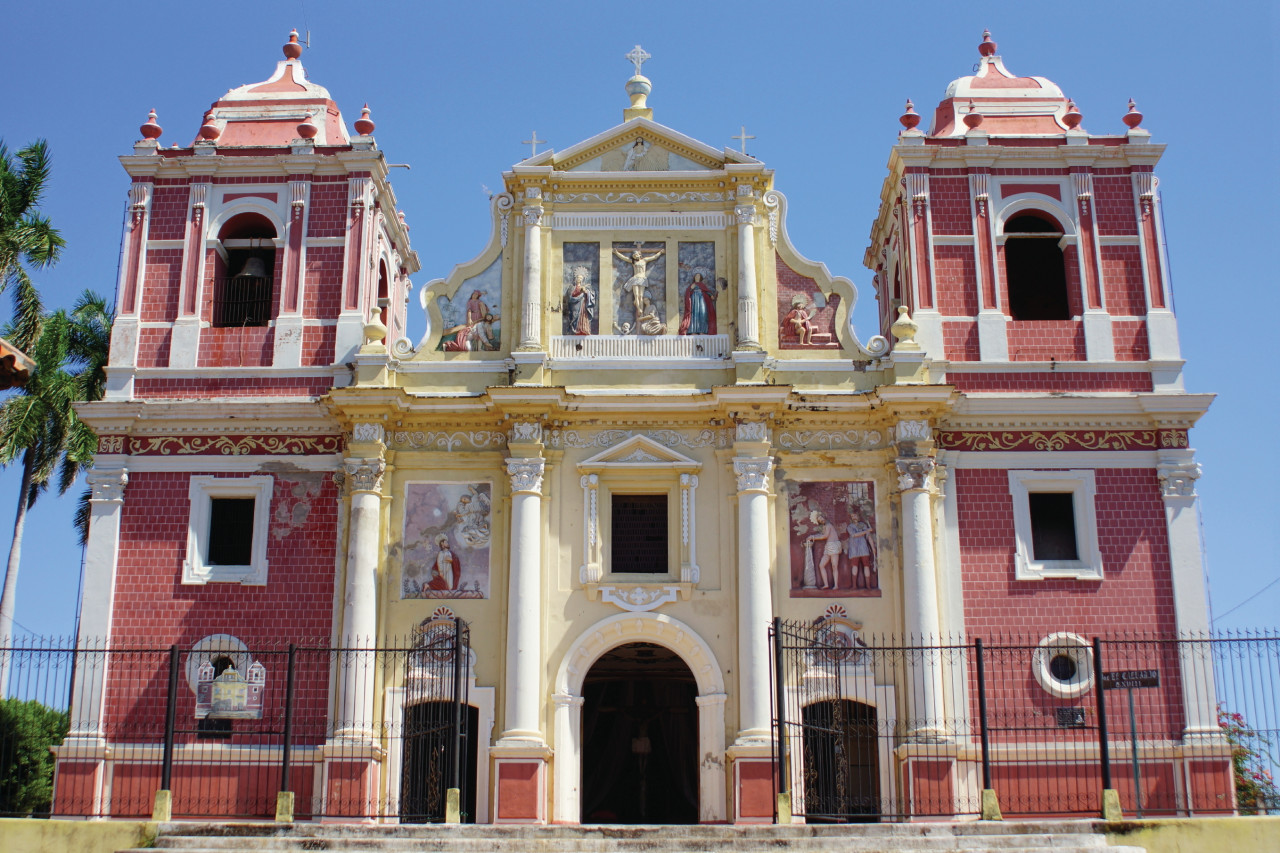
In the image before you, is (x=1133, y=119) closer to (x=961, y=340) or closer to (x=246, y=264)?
(x=961, y=340)

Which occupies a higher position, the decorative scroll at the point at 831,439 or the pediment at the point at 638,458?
the decorative scroll at the point at 831,439

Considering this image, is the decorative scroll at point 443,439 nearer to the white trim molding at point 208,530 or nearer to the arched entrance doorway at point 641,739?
the white trim molding at point 208,530

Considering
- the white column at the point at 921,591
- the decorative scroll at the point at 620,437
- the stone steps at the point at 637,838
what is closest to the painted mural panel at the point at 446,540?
the decorative scroll at the point at 620,437

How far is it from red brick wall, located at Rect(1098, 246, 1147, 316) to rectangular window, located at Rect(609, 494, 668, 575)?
8.53 metres

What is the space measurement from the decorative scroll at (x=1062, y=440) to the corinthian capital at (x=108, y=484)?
13.6 m

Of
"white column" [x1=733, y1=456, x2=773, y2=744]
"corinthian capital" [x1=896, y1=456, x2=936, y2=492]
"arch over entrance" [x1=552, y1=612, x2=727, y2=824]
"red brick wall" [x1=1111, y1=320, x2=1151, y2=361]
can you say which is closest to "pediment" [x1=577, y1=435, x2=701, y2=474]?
"white column" [x1=733, y1=456, x2=773, y2=744]

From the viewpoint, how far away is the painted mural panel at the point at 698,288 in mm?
24453

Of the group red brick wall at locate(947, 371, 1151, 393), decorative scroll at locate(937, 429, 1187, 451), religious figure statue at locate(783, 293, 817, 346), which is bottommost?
decorative scroll at locate(937, 429, 1187, 451)

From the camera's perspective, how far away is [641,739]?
2628 cm

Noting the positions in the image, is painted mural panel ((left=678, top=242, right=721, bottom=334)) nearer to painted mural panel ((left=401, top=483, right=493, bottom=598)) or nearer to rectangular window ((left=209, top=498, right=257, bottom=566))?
painted mural panel ((left=401, top=483, right=493, bottom=598))

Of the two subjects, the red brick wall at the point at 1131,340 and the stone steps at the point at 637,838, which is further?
the red brick wall at the point at 1131,340

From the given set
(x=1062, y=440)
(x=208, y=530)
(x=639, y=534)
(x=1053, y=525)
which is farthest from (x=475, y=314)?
(x=1053, y=525)

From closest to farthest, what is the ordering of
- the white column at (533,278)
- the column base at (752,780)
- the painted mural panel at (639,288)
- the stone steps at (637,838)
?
the stone steps at (637,838) → the column base at (752,780) → the white column at (533,278) → the painted mural panel at (639,288)

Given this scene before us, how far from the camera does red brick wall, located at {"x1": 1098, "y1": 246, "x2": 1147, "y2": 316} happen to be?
24625 millimetres
